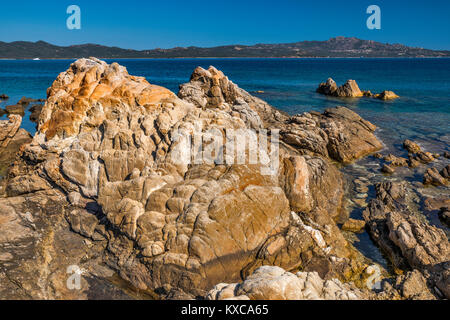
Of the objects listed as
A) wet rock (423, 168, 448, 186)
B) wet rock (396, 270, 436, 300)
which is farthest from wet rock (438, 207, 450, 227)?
wet rock (396, 270, 436, 300)

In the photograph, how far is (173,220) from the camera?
1225 cm

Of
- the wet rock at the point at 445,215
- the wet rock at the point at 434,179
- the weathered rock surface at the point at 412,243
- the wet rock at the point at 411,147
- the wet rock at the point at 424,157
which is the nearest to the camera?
the weathered rock surface at the point at 412,243

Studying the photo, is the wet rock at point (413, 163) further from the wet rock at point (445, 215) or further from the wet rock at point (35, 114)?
the wet rock at point (35, 114)

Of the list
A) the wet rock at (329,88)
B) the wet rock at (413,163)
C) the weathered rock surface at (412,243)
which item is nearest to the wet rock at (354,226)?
the weathered rock surface at (412,243)

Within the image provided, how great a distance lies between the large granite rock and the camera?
11727mm

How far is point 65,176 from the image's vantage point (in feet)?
51.8

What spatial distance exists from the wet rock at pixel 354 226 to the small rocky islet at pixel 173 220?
64 mm

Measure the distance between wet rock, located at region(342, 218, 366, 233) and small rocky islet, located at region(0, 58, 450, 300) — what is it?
64 millimetres

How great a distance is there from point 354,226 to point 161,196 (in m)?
10.3

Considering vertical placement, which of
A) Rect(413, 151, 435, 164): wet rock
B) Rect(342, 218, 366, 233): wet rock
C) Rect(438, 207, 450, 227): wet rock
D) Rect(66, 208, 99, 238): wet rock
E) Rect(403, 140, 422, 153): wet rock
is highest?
Rect(403, 140, 422, 153): wet rock

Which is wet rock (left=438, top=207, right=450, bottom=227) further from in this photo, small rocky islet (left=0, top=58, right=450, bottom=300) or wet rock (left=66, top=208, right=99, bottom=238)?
wet rock (left=66, top=208, right=99, bottom=238)

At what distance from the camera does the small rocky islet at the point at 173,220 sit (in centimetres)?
1123

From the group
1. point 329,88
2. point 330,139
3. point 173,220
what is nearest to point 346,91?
point 329,88

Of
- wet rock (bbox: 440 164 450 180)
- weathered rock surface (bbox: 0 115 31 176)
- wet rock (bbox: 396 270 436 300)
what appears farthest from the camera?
weathered rock surface (bbox: 0 115 31 176)
